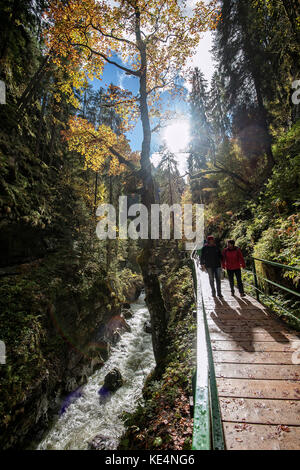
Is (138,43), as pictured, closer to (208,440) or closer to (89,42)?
(89,42)

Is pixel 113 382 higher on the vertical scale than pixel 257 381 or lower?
lower

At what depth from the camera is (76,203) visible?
19484 mm

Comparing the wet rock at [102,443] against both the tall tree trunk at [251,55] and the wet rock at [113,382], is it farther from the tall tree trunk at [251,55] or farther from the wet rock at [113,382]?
the tall tree trunk at [251,55]

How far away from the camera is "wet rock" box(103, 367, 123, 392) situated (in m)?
10.1

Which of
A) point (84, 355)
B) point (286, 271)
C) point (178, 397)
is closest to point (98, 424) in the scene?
point (84, 355)

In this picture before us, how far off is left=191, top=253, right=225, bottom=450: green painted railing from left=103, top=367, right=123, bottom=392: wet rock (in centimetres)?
1031

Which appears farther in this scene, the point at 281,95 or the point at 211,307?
the point at 281,95

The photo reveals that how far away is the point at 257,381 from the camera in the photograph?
10.0 ft

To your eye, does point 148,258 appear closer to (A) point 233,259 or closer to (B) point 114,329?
(A) point 233,259

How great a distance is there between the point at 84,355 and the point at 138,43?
16.4 m

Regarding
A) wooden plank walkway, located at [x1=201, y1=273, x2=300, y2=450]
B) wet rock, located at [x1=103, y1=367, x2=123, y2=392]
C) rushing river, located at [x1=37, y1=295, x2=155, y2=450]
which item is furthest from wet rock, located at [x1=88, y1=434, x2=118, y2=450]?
wooden plank walkway, located at [x1=201, y1=273, x2=300, y2=450]

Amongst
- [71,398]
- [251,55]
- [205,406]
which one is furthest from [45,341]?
[251,55]

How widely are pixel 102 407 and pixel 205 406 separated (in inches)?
418

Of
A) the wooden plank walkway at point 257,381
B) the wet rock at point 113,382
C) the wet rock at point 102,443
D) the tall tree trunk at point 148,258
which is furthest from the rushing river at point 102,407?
the wooden plank walkway at point 257,381
